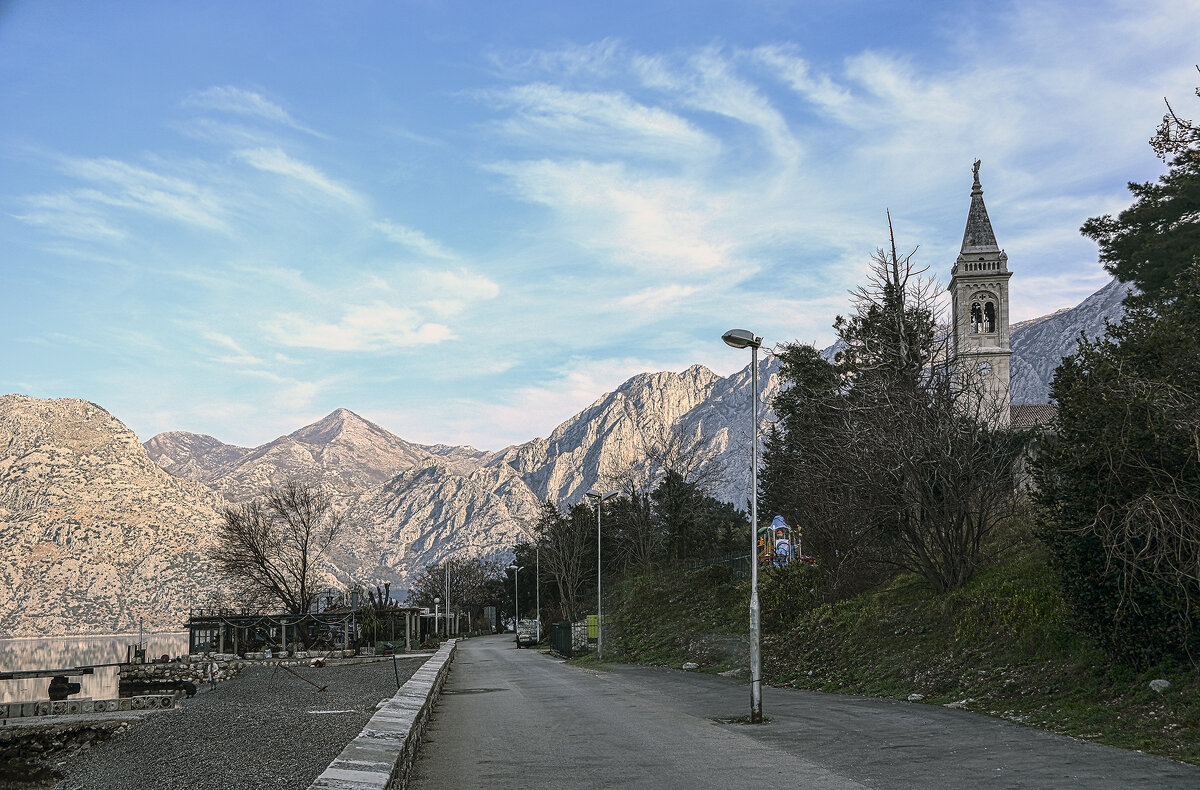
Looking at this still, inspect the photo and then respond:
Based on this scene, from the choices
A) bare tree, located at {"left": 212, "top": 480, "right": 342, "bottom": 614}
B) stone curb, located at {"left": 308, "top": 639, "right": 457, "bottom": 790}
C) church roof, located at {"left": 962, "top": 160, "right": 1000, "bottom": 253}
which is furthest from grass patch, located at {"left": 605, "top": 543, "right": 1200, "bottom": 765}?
church roof, located at {"left": 962, "top": 160, "right": 1000, "bottom": 253}

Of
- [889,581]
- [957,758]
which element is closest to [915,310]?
[889,581]

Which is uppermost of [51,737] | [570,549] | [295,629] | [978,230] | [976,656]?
[978,230]

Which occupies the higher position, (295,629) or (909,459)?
(909,459)

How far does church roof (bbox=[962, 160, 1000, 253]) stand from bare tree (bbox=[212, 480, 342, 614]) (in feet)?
203

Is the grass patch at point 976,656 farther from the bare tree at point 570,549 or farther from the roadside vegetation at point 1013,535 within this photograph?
the bare tree at point 570,549

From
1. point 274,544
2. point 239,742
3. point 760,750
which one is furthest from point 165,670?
point 760,750

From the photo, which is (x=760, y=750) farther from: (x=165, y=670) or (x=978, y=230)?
(x=978, y=230)

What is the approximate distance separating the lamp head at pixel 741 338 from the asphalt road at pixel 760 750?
7.16 metres

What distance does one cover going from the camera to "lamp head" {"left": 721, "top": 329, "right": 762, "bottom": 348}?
18.6 meters

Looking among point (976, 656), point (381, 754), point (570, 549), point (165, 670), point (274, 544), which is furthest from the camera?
point (570, 549)

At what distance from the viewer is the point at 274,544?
75.2 metres

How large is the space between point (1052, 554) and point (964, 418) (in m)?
9.00

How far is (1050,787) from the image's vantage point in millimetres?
9859

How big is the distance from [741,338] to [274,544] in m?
65.0
